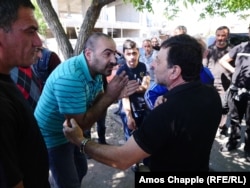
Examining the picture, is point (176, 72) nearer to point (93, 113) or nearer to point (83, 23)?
point (93, 113)

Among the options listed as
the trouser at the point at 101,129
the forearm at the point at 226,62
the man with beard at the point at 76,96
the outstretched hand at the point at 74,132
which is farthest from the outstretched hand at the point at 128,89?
the forearm at the point at 226,62

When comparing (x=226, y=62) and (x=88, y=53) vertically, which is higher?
(x=88, y=53)

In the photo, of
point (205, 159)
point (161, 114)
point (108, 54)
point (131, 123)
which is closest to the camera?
point (161, 114)

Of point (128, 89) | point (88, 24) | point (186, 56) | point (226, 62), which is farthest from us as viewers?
point (88, 24)

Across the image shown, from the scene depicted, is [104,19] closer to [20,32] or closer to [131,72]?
[131,72]

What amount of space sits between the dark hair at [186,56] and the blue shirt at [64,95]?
2.27ft

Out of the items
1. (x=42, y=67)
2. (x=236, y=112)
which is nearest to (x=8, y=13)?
(x=42, y=67)

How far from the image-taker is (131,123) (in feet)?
11.4

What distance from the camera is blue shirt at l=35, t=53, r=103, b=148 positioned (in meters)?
1.89

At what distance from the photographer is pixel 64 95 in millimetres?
1884

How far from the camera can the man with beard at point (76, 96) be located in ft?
6.31

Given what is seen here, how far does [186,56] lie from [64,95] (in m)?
0.89

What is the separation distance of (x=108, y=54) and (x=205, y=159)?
111 centimetres

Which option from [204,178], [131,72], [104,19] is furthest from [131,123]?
[104,19]
